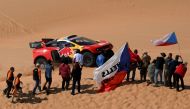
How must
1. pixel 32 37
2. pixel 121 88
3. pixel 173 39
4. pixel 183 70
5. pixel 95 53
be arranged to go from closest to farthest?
pixel 183 70
pixel 121 88
pixel 173 39
pixel 95 53
pixel 32 37

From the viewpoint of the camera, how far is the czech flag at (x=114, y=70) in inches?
722

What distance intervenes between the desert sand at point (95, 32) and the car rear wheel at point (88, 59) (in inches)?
11.0

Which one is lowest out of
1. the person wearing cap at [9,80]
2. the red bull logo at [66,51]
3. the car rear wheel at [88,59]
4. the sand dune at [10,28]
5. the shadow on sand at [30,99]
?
the shadow on sand at [30,99]

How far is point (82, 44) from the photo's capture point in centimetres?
2231

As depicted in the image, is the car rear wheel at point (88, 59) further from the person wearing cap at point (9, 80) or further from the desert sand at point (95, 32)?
the person wearing cap at point (9, 80)

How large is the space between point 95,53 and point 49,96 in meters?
3.92

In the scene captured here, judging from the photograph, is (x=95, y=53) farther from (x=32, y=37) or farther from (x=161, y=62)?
Result: (x=32, y=37)

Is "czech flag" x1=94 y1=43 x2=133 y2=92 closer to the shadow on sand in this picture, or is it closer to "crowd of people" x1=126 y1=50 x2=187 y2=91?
"crowd of people" x1=126 y1=50 x2=187 y2=91

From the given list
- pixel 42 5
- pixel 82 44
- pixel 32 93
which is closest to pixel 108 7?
pixel 42 5

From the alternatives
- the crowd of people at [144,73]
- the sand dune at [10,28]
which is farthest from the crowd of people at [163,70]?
the sand dune at [10,28]

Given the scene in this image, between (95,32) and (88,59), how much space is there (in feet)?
43.5

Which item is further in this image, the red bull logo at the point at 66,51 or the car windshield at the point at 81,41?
the car windshield at the point at 81,41

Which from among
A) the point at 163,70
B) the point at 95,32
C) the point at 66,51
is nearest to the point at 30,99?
the point at 66,51

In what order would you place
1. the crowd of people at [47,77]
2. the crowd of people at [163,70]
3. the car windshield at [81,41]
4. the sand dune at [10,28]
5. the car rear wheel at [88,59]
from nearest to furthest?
the crowd of people at [163,70], the crowd of people at [47,77], the car rear wheel at [88,59], the car windshield at [81,41], the sand dune at [10,28]
